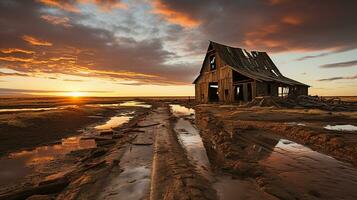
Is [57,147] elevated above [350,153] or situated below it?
below

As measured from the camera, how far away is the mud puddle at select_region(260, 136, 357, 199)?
4.09 meters

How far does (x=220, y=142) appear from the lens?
8.50 meters

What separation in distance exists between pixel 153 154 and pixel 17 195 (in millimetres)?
3793

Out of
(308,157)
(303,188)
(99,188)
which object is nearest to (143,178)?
(99,188)

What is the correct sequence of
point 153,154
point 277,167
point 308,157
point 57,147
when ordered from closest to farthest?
point 277,167 → point 308,157 → point 153,154 → point 57,147

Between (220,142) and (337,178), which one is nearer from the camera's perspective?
(337,178)

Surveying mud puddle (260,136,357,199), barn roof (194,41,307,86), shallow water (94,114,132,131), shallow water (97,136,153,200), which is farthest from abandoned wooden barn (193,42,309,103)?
shallow water (97,136,153,200)

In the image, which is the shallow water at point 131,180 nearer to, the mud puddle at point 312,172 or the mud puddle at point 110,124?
the mud puddle at point 312,172

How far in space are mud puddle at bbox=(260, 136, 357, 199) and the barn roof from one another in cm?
2422

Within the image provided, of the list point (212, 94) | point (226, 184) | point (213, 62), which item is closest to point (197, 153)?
point (226, 184)

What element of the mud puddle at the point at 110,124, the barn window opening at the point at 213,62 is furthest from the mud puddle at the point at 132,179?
the barn window opening at the point at 213,62

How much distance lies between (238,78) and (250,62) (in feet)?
11.2

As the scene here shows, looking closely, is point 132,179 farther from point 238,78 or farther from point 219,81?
point 238,78

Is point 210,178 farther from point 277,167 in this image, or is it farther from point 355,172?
point 355,172
